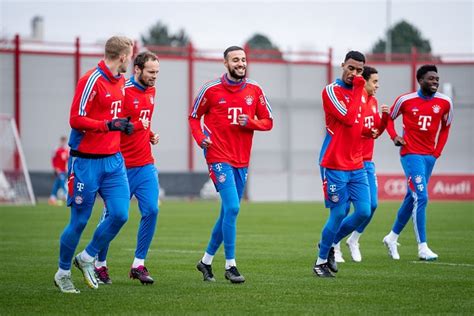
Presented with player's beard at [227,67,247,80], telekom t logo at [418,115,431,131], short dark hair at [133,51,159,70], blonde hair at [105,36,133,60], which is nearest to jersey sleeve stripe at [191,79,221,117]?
player's beard at [227,67,247,80]

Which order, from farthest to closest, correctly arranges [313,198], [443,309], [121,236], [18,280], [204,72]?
[204,72], [313,198], [121,236], [18,280], [443,309]

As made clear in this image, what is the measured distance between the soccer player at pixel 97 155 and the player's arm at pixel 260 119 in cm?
153

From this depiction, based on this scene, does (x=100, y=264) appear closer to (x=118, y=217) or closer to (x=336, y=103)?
(x=118, y=217)

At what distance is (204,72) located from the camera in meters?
44.1

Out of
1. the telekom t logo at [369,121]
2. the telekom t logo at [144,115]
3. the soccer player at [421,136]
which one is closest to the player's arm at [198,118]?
the telekom t logo at [144,115]

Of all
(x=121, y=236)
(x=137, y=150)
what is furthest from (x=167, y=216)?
(x=137, y=150)

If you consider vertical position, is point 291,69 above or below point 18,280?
above

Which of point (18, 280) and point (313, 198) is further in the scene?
point (313, 198)

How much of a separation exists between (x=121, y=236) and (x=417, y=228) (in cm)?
677

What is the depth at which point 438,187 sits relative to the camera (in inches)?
1474

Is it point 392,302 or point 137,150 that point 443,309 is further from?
point 137,150

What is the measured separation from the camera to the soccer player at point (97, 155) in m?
10.2

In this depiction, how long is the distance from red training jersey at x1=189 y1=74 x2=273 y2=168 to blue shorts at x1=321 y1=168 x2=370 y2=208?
105cm

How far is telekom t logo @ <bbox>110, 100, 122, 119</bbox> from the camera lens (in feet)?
34.2
